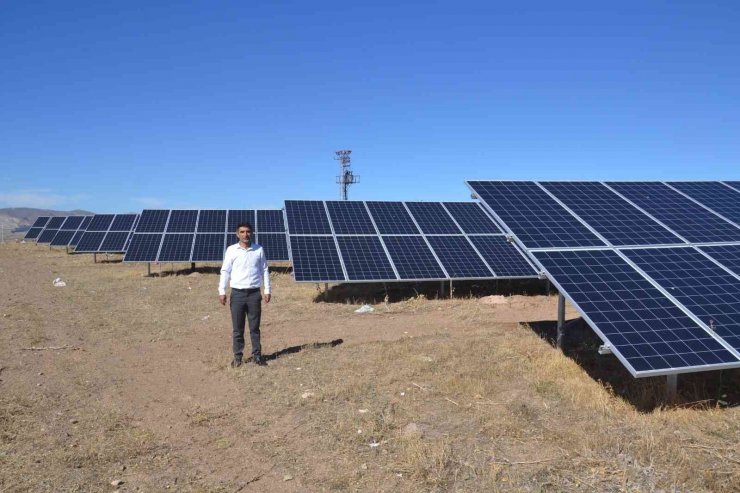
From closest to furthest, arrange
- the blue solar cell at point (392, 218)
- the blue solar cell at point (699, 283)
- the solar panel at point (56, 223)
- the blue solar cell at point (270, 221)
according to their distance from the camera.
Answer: the blue solar cell at point (699, 283) < the blue solar cell at point (392, 218) < the blue solar cell at point (270, 221) < the solar panel at point (56, 223)

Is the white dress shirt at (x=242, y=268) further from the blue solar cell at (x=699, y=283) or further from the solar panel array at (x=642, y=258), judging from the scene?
the blue solar cell at (x=699, y=283)

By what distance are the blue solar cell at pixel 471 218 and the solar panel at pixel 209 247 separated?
30.8 ft

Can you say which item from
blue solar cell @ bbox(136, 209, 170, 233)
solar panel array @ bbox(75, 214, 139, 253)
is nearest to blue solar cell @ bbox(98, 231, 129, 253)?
solar panel array @ bbox(75, 214, 139, 253)

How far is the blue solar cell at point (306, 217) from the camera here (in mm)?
17203

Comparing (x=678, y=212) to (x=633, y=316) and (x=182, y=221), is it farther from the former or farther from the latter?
(x=182, y=221)

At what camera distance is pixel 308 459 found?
17.7 feet

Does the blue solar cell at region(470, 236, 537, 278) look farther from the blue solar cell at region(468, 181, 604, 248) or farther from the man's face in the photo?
the man's face

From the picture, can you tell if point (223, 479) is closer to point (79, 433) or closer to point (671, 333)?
point (79, 433)

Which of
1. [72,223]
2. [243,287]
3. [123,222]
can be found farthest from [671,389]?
[72,223]

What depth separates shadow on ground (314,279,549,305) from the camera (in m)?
15.6

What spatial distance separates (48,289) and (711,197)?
63.3 ft

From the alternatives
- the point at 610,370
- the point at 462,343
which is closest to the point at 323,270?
the point at 462,343

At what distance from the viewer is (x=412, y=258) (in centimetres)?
1602

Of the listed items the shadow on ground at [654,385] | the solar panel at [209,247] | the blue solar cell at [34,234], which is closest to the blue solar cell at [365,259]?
the shadow on ground at [654,385]
